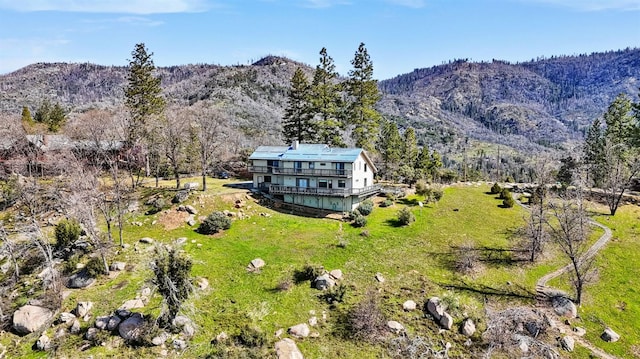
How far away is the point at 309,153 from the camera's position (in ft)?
181

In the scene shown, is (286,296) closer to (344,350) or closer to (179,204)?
(344,350)

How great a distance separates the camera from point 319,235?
1719 inches

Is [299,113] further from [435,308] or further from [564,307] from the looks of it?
[564,307]

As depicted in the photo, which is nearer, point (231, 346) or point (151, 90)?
point (231, 346)

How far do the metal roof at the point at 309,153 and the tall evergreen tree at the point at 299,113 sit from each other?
8.65 meters

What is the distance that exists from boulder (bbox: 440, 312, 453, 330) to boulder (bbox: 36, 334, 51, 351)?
30015 millimetres

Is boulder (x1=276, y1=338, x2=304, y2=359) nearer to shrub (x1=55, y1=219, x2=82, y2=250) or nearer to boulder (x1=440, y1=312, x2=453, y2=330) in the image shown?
boulder (x1=440, y1=312, x2=453, y2=330)

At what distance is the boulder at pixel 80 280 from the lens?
106 ft

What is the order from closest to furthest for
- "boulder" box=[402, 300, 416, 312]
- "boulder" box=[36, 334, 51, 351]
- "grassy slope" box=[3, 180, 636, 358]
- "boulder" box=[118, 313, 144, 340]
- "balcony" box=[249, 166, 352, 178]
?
"boulder" box=[36, 334, 51, 351], "boulder" box=[118, 313, 144, 340], "grassy slope" box=[3, 180, 636, 358], "boulder" box=[402, 300, 416, 312], "balcony" box=[249, 166, 352, 178]

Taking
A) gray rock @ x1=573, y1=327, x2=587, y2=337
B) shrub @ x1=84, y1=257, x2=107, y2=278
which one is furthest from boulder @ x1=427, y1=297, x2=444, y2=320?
shrub @ x1=84, y1=257, x2=107, y2=278

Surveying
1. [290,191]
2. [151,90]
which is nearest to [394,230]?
[290,191]

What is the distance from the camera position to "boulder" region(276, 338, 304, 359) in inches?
1008

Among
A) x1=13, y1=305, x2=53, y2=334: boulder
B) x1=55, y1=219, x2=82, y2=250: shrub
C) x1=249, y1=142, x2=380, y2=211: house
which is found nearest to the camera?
x1=13, y1=305, x2=53, y2=334: boulder

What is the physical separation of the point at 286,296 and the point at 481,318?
1680cm
